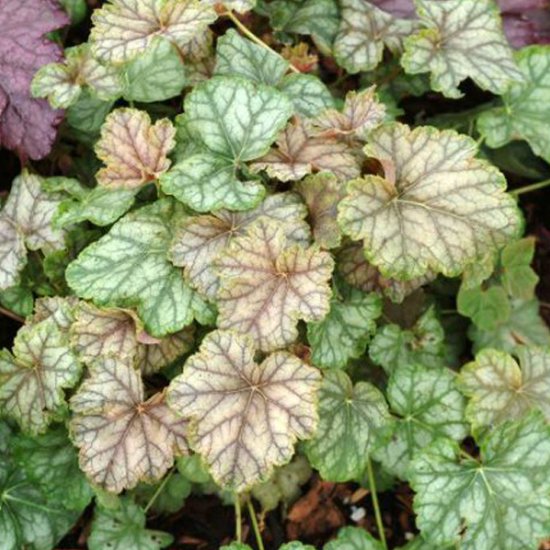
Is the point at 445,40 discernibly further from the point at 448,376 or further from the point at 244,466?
the point at 244,466

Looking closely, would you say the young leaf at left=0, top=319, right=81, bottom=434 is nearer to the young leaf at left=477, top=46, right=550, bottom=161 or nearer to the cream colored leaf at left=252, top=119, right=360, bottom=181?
the cream colored leaf at left=252, top=119, right=360, bottom=181

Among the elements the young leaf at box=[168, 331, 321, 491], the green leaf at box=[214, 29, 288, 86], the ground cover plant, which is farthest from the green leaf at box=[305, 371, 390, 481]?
the green leaf at box=[214, 29, 288, 86]

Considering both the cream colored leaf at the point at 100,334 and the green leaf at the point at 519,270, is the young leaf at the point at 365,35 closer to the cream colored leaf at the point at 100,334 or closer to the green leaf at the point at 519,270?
the green leaf at the point at 519,270

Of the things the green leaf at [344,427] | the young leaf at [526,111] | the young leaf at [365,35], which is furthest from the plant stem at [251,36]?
the green leaf at [344,427]

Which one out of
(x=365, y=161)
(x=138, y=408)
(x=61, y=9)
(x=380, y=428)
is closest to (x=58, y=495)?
(x=138, y=408)

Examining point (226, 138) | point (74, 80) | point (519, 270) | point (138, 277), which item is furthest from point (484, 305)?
point (74, 80)

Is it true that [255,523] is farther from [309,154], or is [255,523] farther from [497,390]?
[309,154]
